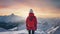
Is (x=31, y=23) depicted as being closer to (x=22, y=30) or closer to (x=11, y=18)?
(x=22, y=30)

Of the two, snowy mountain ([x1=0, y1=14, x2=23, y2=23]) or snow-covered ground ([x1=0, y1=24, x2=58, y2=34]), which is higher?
snowy mountain ([x1=0, y1=14, x2=23, y2=23])

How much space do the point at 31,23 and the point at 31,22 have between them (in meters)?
0.01

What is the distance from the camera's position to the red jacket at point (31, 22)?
2115 millimetres

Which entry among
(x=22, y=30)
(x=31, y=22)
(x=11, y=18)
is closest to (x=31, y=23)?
(x=31, y=22)

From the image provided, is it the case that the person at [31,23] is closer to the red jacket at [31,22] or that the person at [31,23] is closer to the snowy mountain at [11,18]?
the red jacket at [31,22]

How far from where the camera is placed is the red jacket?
212cm

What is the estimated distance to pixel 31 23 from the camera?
2.12 meters

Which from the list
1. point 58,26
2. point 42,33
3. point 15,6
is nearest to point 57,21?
point 58,26

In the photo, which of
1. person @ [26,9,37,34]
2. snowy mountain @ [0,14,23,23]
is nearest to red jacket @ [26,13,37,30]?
person @ [26,9,37,34]

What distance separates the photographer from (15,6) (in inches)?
87.4

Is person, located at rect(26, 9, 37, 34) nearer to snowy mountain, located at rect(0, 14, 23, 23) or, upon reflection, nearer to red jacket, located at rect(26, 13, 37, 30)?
red jacket, located at rect(26, 13, 37, 30)

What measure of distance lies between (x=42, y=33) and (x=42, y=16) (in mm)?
202

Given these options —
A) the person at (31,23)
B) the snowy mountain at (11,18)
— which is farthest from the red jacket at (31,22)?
the snowy mountain at (11,18)

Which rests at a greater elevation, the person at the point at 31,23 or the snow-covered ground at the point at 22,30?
the person at the point at 31,23
